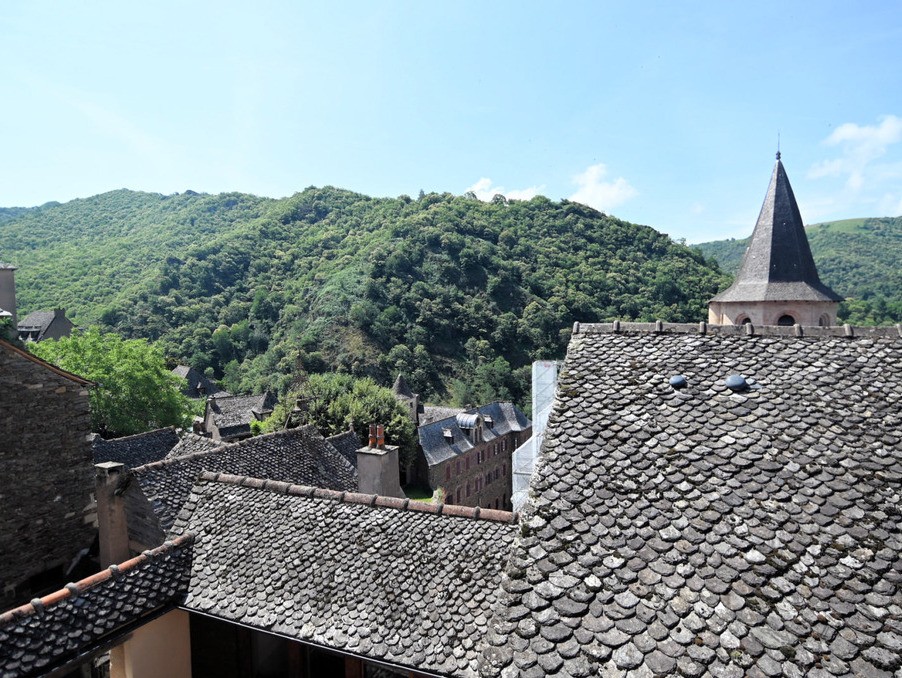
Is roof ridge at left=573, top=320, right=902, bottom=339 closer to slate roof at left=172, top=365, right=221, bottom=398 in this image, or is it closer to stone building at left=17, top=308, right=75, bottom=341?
→ stone building at left=17, top=308, right=75, bottom=341

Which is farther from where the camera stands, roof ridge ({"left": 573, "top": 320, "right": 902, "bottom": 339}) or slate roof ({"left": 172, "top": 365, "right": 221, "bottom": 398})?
slate roof ({"left": 172, "top": 365, "right": 221, "bottom": 398})

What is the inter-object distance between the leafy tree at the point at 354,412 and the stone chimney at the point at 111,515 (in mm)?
20120

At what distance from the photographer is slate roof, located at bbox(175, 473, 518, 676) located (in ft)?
20.9

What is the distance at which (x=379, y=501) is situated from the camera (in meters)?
8.69

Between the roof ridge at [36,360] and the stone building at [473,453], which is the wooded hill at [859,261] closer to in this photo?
the stone building at [473,453]

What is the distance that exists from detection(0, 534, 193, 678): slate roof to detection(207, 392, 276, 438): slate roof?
34558 mm

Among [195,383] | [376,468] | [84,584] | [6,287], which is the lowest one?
[195,383]

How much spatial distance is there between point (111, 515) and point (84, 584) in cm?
499

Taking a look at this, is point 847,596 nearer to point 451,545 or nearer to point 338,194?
point 451,545

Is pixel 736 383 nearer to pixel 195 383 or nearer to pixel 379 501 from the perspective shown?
pixel 379 501

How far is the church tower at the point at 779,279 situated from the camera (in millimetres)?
20953

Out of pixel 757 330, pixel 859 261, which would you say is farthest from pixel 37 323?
pixel 859 261

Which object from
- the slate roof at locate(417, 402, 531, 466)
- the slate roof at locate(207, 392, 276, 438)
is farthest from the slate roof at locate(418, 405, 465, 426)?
the slate roof at locate(207, 392, 276, 438)

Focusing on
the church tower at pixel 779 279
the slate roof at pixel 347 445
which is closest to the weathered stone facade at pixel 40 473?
the slate roof at pixel 347 445
